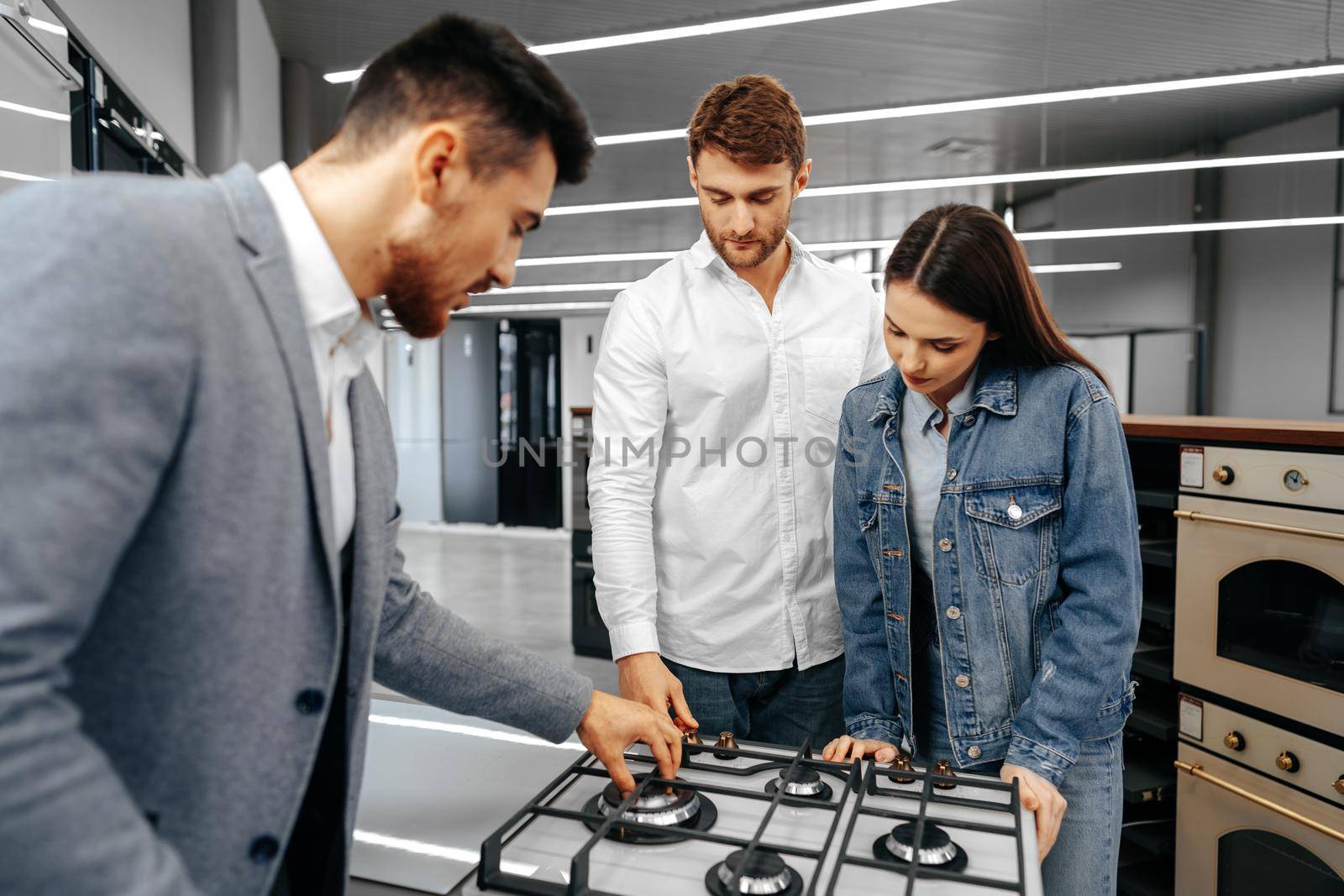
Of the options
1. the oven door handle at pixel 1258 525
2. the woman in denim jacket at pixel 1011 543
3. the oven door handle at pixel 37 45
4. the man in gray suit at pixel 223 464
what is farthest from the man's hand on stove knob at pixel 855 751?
the oven door handle at pixel 37 45

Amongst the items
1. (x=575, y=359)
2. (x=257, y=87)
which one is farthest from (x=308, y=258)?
(x=575, y=359)

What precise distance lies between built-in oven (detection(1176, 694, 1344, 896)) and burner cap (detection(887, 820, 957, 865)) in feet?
4.50

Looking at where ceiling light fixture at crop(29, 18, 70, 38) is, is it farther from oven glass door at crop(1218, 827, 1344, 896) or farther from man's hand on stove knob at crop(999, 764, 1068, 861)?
oven glass door at crop(1218, 827, 1344, 896)

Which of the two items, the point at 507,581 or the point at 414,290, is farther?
the point at 507,581

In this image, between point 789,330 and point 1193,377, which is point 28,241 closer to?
point 789,330

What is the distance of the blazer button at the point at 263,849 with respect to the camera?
25.1 inches

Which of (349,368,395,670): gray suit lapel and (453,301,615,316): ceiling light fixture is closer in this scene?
(349,368,395,670): gray suit lapel

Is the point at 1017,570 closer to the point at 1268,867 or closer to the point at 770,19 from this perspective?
the point at 1268,867

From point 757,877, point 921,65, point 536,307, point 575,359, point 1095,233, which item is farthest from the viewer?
point 575,359

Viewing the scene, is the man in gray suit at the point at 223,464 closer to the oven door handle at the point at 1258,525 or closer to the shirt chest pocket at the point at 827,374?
the shirt chest pocket at the point at 827,374

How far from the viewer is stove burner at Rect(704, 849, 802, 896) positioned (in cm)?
76

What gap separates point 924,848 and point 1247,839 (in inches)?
61.5

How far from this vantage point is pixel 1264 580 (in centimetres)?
188

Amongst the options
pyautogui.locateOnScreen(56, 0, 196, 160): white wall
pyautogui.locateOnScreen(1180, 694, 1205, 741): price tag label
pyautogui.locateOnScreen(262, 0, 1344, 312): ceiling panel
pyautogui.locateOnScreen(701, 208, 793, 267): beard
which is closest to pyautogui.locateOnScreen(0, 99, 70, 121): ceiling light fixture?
pyautogui.locateOnScreen(56, 0, 196, 160): white wall
